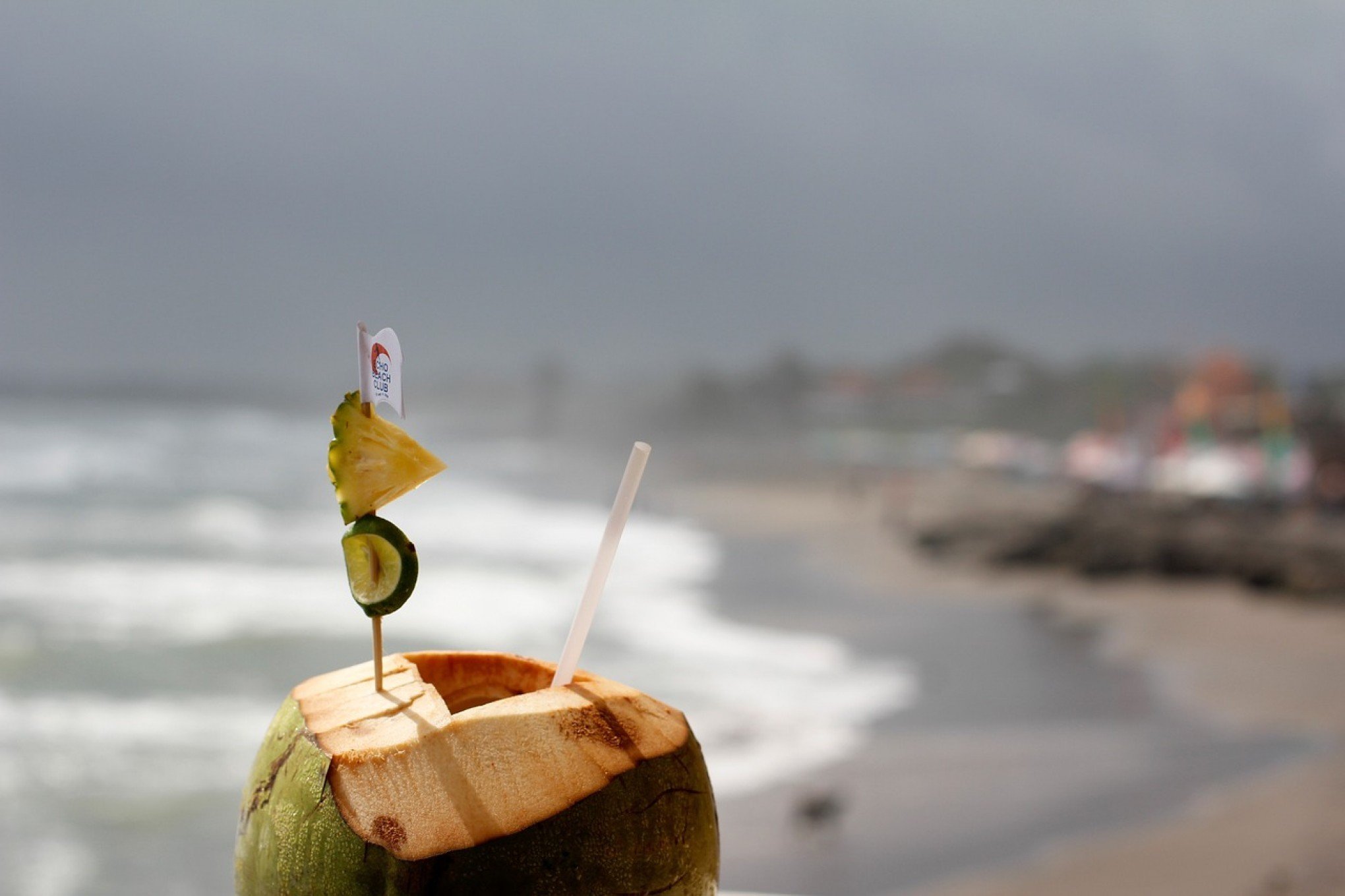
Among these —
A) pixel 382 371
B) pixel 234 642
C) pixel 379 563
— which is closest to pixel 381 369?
pixel 382 371

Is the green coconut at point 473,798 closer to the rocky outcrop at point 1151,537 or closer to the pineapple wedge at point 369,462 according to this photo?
the pineapple wedge at point 369,462

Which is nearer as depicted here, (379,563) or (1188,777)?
(379,563)

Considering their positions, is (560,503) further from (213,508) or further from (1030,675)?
(1030,675)

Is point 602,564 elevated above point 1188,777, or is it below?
above

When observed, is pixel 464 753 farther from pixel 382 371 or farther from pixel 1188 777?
pixel 1188 777

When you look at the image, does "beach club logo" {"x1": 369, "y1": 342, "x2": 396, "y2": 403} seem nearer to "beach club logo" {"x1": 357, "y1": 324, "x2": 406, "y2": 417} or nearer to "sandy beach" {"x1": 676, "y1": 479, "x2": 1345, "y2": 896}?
"beach club logo" {"x1": 357, "y1": 324, "x2": 406, "y2": 417}

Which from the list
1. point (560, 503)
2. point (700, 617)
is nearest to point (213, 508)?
point (560, 503)

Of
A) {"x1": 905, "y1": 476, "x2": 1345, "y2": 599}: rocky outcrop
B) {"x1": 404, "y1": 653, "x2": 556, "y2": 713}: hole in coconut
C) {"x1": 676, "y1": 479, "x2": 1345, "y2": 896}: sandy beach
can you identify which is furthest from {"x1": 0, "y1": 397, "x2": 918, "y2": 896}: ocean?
{"x1": 905, "y1": 476, "x2": 1345, "y2": 599}: rocky outcrop
